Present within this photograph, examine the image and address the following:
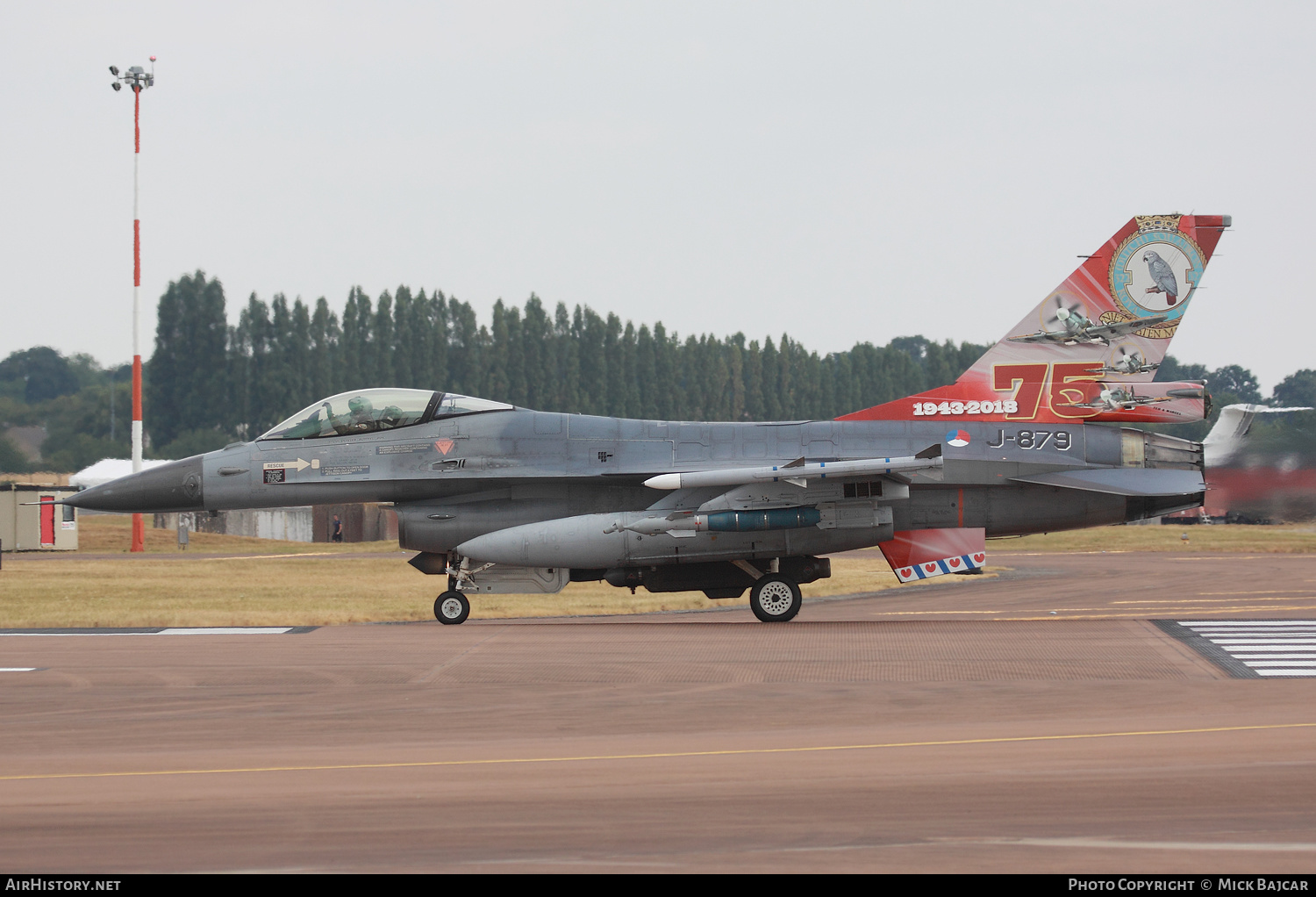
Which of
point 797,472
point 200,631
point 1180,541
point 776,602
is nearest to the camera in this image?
point 797,472

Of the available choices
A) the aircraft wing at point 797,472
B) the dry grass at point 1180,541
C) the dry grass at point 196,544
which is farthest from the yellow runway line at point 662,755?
the dry grass at point 196,544

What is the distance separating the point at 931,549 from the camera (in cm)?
1573

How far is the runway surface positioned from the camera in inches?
227

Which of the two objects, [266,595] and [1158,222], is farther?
[266,595]

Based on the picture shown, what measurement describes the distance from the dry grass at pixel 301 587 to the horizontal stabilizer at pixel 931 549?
16.2ft

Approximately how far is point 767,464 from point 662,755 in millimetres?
7972

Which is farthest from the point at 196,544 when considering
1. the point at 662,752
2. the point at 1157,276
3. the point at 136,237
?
the point at 662,752

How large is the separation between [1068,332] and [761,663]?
745 cm

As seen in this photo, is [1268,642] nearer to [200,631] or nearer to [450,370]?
[200,631]

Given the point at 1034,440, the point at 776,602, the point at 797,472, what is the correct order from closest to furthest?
the point at 797,472 → the point at 776,602 → the point at 1034,440

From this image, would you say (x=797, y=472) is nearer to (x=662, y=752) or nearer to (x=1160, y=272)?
(x=1160, y=272)

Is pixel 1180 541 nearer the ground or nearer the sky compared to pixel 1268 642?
nearer the sky

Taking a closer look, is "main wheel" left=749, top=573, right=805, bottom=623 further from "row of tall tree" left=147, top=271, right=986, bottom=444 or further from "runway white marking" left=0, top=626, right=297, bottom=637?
"row of tall tree" left=147, top=271, right=986, bottom=444

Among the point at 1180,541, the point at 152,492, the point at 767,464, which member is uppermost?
the point at 767,464
